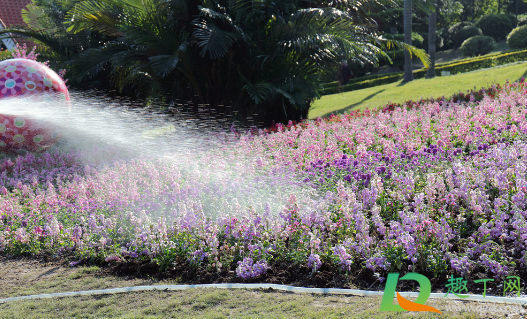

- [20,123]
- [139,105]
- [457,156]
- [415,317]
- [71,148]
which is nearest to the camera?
[415,317]

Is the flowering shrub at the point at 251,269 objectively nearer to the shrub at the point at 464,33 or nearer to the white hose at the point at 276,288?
the white hose at the point at 276,288

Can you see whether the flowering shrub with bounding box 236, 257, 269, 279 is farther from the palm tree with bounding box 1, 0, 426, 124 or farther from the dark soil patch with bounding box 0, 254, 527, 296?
the palm tree with bounding box 1, 0, 426, 124

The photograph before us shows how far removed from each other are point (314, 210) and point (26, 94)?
7.25 metres

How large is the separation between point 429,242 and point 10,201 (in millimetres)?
5437

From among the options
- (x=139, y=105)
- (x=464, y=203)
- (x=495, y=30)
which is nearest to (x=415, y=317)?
(x=464, y=203)

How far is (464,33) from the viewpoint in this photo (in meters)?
39.2

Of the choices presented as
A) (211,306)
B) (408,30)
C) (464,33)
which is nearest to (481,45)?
(464,33)

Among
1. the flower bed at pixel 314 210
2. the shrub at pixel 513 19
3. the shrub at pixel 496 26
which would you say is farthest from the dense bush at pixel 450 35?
the flower bed at pixel 314 210

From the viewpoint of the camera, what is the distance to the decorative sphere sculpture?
9.09m

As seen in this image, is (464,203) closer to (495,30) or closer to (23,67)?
(23,67)

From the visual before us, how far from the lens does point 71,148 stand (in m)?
10.5

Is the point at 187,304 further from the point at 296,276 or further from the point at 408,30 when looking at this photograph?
the point at 408,30

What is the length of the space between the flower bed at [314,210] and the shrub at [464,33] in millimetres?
34224

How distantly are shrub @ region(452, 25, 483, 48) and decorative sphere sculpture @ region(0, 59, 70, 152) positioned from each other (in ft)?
119
